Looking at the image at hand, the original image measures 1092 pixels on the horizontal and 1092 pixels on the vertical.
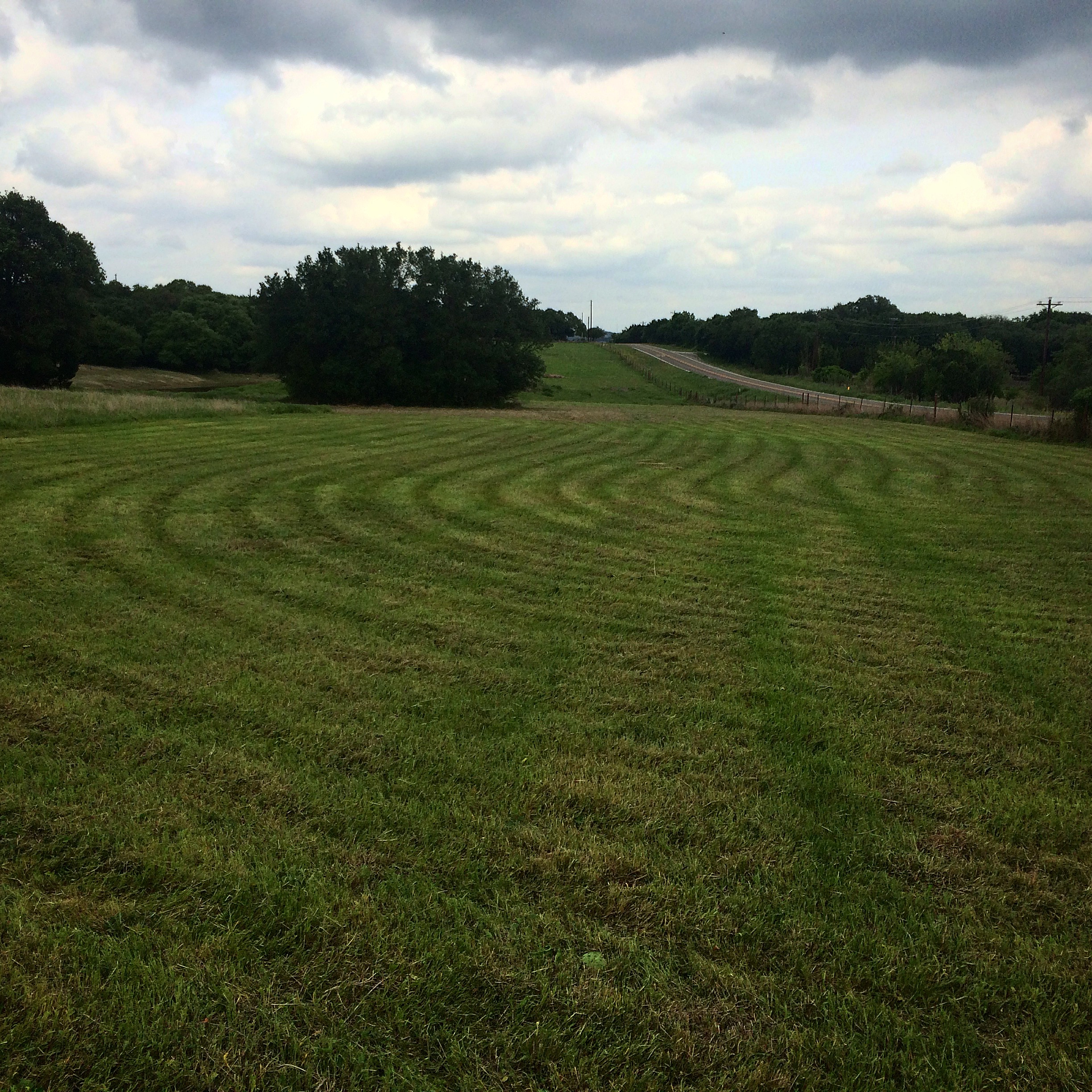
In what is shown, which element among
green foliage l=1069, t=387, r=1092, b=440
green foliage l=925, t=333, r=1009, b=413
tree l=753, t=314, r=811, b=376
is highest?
tree l=753, t=314, r=811, b=376

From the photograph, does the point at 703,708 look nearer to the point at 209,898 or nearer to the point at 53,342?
the point at 209,898

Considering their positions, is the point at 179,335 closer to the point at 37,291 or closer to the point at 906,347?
the point at 37,291

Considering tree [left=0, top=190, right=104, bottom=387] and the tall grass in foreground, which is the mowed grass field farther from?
tree [left=0, top=190, right=104, bottom=387]

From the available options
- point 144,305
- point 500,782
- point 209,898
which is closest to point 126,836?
point 209,898

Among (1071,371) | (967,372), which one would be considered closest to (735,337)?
(1071,371)

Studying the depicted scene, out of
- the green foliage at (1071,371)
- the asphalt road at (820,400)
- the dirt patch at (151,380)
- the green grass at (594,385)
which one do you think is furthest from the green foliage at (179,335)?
the green foliage at (1071,371)

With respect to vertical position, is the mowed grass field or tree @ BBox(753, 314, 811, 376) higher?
tree @ BBox(753, 314, 811, 376)

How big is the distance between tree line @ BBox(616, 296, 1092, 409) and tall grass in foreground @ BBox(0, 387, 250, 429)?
126 ft

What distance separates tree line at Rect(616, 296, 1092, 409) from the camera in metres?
51.2

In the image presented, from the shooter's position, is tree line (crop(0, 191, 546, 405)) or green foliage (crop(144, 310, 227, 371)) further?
green foliage (crop(144, 310, 227, 371))

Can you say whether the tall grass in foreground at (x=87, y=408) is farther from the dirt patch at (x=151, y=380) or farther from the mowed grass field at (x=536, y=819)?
the dirt patch at (x=151, y=380)

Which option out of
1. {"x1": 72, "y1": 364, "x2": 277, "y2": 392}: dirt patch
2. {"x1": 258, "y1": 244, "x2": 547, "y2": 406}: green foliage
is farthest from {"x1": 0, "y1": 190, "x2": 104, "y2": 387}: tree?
{"x1": 258, "y1": 244, "x2": 547, "y2": 406}: green foliage

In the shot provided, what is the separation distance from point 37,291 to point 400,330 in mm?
17583

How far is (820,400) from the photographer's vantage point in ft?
161
